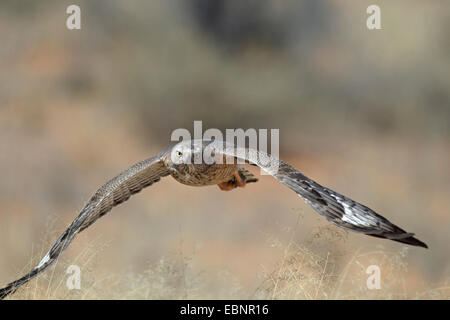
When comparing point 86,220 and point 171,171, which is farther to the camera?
point 171,171

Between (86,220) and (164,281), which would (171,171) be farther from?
(164,281)

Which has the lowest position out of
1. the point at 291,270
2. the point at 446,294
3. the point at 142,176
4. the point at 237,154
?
the point at 446,294

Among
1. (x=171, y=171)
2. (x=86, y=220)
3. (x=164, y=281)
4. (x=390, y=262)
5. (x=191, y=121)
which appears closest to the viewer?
(x=390, y=262)

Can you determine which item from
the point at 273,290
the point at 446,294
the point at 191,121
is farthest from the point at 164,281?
the point at 191,121

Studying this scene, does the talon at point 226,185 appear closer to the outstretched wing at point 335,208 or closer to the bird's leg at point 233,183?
the bird's leg at point 233,183

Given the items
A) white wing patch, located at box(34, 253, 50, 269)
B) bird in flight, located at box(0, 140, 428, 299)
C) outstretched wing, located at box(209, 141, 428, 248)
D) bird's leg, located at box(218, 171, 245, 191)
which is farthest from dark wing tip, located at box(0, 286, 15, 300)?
bird's leg, located at box(218, 171, 245, 191)

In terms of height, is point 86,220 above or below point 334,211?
below

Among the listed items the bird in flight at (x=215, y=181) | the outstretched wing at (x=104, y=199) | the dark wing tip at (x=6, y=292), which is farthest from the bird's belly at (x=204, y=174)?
the dark wing tip at (x=6, y=292)

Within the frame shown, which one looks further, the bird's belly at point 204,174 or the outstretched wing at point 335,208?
the bird's belly at point 204,174

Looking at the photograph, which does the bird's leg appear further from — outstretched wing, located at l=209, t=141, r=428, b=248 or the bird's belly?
outstretched wing, located at l=209, t=141, r=428, b=248
